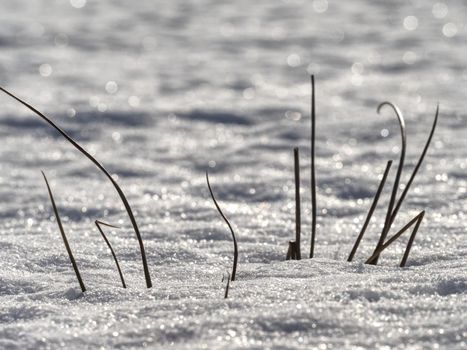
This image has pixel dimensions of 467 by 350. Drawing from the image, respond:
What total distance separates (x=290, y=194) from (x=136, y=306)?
1448mm

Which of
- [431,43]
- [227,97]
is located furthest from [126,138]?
[431,43]

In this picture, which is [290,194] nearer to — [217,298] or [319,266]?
[319,266]

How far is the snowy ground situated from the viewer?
160cm

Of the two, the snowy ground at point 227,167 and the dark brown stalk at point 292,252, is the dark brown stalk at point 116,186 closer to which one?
the snowy ground at point 227,167

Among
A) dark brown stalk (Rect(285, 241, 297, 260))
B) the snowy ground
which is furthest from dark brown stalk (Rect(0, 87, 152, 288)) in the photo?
dark brown stalk (Rect(285, 241, 297, 260))

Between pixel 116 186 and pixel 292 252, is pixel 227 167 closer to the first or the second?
pixel 292 252

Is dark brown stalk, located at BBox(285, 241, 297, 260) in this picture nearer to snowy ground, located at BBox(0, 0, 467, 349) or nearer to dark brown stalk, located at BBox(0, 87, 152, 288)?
snowy ground, located at BBox(0, 0, 467, 349)

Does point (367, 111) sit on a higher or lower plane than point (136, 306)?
higher

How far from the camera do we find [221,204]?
296 cm

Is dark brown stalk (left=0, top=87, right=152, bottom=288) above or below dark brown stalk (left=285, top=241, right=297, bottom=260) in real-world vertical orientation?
above

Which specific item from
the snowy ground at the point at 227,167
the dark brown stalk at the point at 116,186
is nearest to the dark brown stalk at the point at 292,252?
the snowy ground at the point at 227,167

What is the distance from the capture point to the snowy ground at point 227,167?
63.0 inches

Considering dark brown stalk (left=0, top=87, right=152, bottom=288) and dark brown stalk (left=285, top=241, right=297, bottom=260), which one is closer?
dark brown stalk (left=0, top=87, right=152, bottom=288)

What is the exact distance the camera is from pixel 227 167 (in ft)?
11.5
